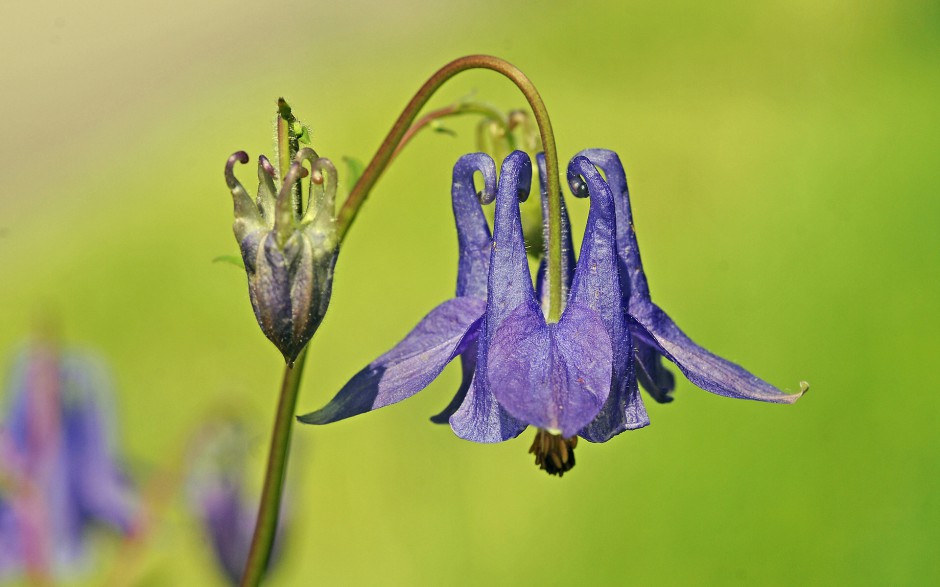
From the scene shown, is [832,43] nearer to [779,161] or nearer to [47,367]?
[779,161]

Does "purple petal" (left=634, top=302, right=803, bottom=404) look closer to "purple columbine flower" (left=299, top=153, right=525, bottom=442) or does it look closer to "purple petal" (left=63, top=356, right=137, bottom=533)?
"purple columbine flower" (left=299, top=153, right=525, bottom=442)

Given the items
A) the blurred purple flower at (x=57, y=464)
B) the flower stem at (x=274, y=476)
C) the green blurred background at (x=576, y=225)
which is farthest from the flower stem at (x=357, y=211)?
the blurred purple flower at (x=57, y=464)

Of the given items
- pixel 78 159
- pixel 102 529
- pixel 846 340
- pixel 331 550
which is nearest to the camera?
pixel 102 529

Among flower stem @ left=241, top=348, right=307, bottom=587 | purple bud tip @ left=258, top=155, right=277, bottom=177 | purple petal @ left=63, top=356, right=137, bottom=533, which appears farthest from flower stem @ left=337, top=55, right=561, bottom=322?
purple petal @ left=63, top=356, right=137, bottom=533

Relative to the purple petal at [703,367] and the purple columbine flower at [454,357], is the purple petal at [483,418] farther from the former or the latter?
the purple petal at [703,367]

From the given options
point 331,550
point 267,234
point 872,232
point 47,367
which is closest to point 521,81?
point 267,234

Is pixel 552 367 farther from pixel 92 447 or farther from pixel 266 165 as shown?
pixel 92 447
